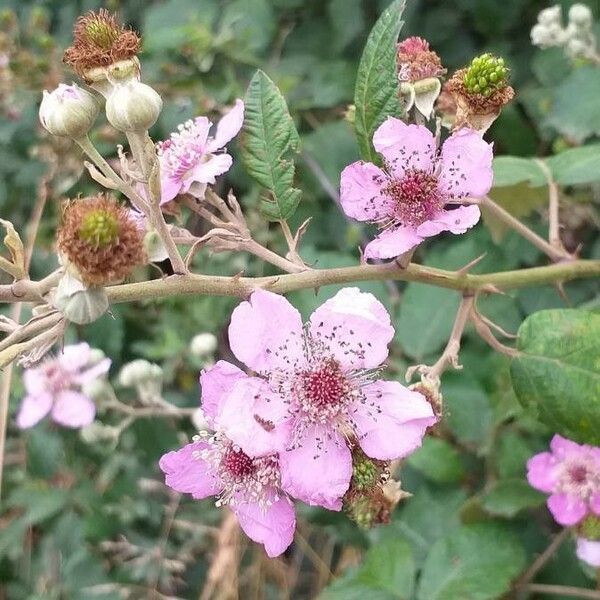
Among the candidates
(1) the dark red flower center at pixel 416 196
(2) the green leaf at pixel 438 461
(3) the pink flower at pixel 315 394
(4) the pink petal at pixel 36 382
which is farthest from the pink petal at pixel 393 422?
(4) the pink petal at pixel 36 382

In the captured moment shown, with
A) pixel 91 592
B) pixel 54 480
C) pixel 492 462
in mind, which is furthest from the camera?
pixel 54 480

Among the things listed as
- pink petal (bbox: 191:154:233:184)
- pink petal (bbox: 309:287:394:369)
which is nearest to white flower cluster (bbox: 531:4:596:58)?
pink petal (bbox: 191:154:233:184)

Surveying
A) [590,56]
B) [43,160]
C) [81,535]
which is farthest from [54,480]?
[590,56]

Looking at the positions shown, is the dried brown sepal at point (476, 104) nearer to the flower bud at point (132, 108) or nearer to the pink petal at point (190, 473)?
the flower bud at point (132, 108)

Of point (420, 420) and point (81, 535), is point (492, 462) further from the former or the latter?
point (81, 535)

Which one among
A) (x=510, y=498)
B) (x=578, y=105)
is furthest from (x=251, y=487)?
(x=578, y=105)

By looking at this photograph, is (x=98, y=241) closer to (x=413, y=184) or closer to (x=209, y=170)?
(x=209, y=170)

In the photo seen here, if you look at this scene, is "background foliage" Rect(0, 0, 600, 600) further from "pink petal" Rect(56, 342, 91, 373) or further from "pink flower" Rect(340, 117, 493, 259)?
"pink flower" Rect(340, 117, 493, 259)
